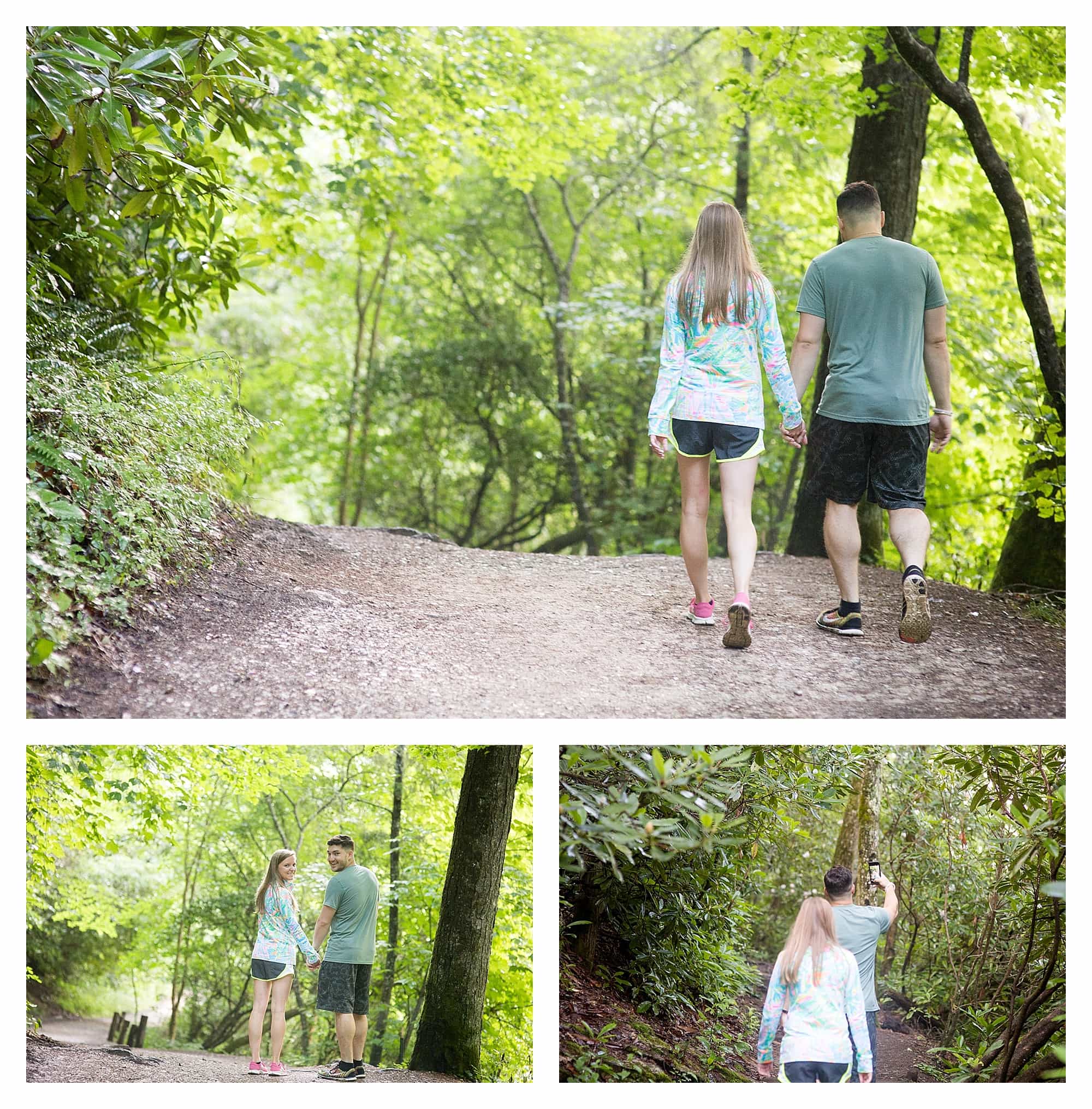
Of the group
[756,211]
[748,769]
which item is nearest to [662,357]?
[748,769]

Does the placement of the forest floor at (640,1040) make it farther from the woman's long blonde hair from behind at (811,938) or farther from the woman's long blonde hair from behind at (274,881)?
the woman's long blonde hair from behind at (274,881)

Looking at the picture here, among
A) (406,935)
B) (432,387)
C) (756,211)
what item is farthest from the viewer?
(432,387)

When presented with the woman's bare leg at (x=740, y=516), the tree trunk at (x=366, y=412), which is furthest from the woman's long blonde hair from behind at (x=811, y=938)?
the tree trunk at (x=366, y=412)

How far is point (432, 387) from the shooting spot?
9992 millimetres

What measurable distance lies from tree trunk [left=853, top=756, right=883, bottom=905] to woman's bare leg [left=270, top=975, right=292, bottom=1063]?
266 centimetres

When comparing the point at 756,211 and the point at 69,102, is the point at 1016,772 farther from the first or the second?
the point at 756,211

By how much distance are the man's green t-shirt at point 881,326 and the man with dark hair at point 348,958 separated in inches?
110

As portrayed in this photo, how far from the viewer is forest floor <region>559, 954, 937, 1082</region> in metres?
3.00

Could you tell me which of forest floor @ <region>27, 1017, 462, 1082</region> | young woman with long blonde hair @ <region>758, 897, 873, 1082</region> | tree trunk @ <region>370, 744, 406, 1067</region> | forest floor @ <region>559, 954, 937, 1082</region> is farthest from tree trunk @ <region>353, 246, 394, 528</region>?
young woman with long blonde hair @ <region>758, 897, 873, 1082</region>

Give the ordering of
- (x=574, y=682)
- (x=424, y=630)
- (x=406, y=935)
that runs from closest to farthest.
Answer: (x=574, y=682) < (x=424, y=630) < (x=406, y=935)

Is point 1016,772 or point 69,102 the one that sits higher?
point 69,102

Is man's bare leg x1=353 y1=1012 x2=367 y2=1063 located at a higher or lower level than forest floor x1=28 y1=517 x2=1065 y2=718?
lower

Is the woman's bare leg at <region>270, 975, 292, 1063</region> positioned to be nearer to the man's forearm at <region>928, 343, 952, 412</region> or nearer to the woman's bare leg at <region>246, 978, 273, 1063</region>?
the woman's bare leg at <region>246, 978, 273, 1063</region>
